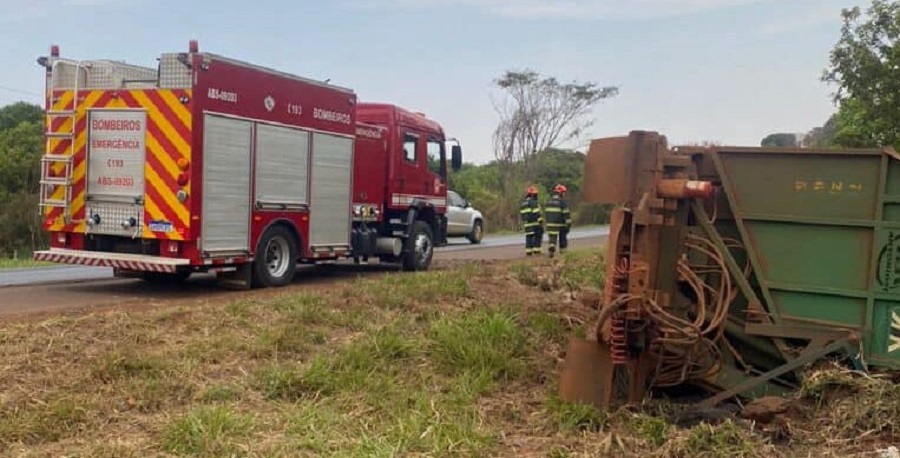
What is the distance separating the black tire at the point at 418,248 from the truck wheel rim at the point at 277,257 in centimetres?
327

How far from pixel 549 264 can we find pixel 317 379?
7.09 metres

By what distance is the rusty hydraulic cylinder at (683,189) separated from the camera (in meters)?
5.47

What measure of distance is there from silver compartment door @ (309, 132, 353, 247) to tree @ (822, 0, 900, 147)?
10.8 m

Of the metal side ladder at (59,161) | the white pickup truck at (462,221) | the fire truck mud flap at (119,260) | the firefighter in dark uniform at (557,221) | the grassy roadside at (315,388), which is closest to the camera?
the grassy roadside at (315,388)

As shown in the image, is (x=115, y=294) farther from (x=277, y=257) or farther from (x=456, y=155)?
(x=456, y=155)

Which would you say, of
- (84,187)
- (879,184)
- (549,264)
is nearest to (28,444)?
(879,184)

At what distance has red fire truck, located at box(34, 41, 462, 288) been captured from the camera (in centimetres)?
1043

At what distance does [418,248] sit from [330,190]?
2788 mm

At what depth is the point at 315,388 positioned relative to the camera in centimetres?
584

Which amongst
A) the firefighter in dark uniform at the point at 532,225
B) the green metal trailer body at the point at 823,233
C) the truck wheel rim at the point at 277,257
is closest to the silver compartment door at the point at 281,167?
the truck wheel rim at the point at 277,257

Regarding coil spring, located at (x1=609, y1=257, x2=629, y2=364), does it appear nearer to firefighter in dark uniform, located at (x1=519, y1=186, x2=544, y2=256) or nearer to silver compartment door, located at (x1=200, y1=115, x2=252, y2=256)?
silver compartment door, located at (x1=200, y1=115, x2=252, y2=256)

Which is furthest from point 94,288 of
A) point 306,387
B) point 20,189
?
point 20,189

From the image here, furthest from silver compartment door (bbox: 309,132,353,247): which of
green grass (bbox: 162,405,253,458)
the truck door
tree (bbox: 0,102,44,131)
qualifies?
tree (bbox: 0,102,44,131)

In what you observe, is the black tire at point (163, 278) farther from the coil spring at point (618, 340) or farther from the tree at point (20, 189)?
the tree at point (20, 189)
